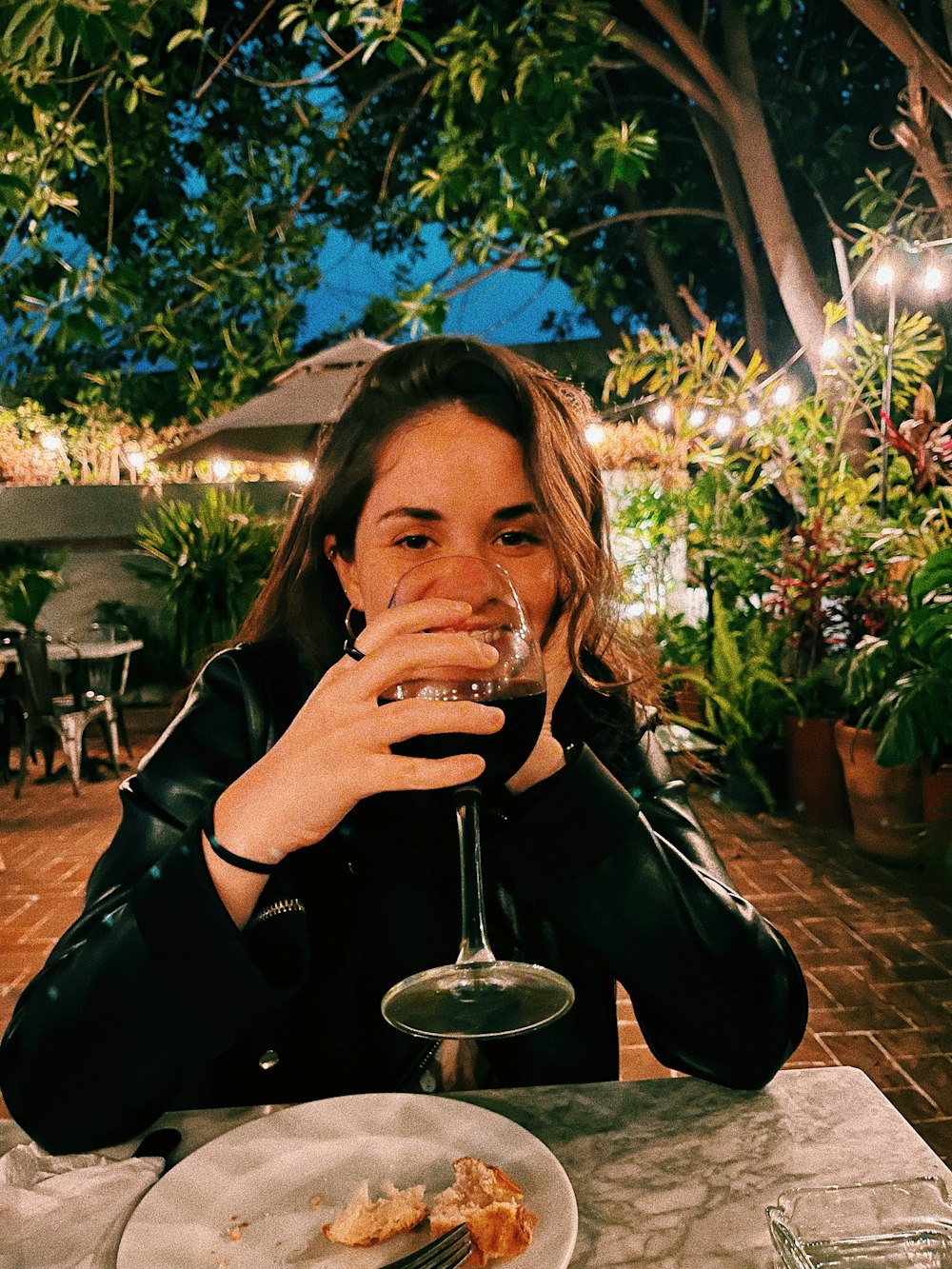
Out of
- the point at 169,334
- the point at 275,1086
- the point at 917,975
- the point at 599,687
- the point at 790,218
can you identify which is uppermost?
the point at 790,218

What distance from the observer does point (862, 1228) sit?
0.68 metres

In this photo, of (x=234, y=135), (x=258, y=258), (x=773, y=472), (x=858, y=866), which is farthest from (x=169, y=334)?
(x=858, y=866)

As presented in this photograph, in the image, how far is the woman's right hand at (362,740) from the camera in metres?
0.83

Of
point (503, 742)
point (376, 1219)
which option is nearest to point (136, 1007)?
point (376, 1219)

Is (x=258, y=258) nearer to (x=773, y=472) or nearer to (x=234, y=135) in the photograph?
(x=234, y=135)

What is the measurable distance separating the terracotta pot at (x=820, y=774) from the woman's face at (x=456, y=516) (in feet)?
13.3

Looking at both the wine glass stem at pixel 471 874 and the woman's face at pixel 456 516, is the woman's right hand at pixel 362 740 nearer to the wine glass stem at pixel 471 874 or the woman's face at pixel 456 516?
the wine glass stem at pixel 471 874

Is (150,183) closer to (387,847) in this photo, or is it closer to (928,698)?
(928,698)

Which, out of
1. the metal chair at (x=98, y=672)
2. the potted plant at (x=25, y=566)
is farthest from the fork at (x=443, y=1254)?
the potted plant at (x=25, y=566)

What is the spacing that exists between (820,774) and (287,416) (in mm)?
5392

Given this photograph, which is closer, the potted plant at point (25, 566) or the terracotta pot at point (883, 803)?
the terracotta pot at point (883, 803)

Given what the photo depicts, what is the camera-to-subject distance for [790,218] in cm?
687

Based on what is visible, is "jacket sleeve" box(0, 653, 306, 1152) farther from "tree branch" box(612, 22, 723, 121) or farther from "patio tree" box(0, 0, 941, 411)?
"tree branch" box(612, 22, 723, 121)

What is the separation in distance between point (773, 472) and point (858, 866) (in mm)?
3216
